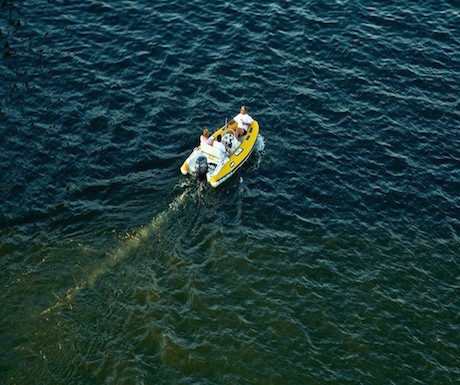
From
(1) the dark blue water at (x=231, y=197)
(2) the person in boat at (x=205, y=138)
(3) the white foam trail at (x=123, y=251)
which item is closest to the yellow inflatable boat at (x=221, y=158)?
(2) the person in boat at (x=205, y=138)

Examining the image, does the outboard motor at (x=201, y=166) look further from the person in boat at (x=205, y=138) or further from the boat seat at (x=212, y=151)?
the person in boat at (x=205, y=138)

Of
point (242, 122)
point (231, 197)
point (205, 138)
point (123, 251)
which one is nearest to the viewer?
point (123, 251)

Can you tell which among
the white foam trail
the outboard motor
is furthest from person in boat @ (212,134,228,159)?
the white foam trail

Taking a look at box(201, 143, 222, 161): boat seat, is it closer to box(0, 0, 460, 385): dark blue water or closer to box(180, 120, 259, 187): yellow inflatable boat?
box(180, 120, 259, 187): yellow inflatable boat

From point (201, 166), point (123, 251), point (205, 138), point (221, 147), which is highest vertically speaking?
point (205, 138)

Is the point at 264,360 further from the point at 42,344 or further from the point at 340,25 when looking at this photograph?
the point at 340,25

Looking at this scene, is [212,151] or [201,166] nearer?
[201,166]

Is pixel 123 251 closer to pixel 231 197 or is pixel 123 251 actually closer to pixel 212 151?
pixel 231 197

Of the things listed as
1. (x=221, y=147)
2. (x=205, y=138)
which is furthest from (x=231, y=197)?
(x=205, y=138)
